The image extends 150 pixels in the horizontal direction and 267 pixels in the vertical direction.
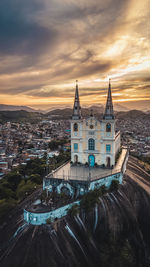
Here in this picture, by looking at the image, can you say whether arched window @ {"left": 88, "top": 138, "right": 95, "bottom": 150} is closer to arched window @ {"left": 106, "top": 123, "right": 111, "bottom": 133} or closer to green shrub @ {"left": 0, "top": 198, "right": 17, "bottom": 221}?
arched window @ {"left": 106, "top": 123, "right": 111, "bottom": 133}

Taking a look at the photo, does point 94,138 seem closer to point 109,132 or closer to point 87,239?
point 109,132

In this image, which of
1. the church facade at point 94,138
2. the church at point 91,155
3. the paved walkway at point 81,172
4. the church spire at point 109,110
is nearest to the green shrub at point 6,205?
the church at point 91,155

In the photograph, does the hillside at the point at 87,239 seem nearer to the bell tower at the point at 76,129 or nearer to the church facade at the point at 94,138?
the church facade at the point at 94,138

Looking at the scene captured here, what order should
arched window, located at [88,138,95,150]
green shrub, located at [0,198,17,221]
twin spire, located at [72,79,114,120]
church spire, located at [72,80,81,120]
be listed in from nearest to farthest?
green shrub, located at [0,198,17,221] → twin spire, located at [72,79,114,120] → arched window, located at [88,138,95,150] → church spire, located at [72,80,81,120]

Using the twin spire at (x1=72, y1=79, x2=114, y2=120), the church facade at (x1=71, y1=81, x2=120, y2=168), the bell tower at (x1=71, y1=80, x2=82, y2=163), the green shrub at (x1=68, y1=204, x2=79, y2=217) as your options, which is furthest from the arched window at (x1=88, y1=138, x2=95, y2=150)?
the green shrub at (x1=68, y1=204, x2=79, y2=217)

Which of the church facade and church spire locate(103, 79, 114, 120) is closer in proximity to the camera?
church spire locate(103, 79, 114, 120)

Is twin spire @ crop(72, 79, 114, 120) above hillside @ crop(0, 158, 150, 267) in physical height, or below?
above

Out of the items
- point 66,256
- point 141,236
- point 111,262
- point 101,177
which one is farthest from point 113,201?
point 66,256

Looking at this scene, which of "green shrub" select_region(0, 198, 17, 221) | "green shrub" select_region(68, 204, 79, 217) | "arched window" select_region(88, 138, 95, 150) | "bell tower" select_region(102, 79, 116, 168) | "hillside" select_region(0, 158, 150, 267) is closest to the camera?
"hillside" select_region(0, 158, 150, 267)
